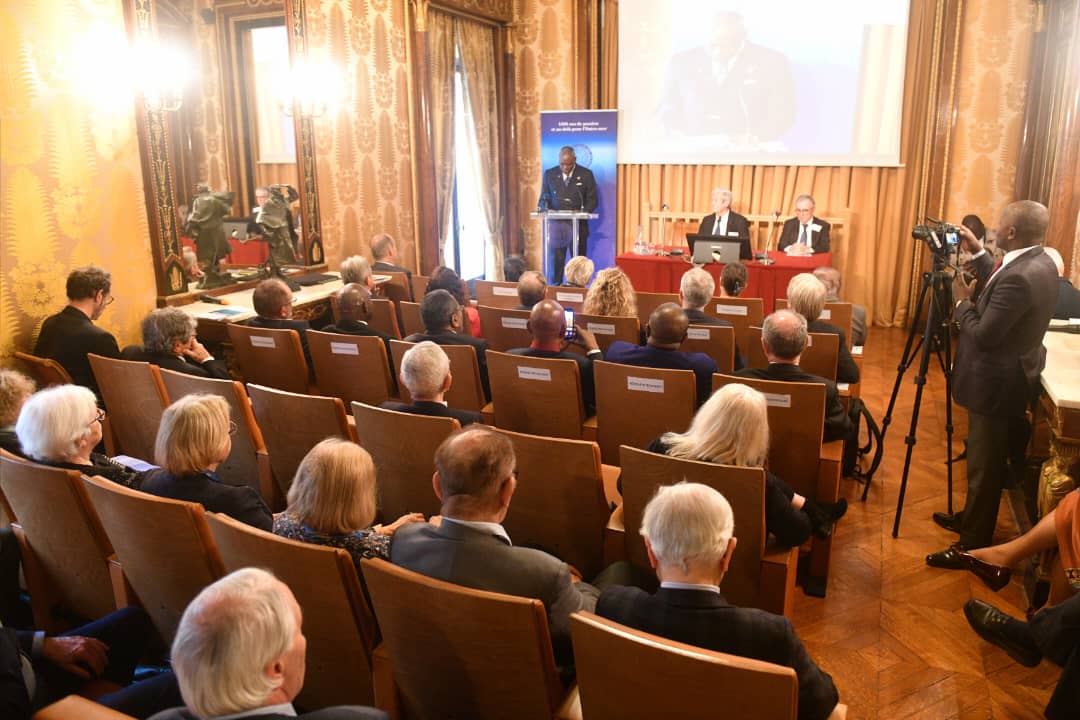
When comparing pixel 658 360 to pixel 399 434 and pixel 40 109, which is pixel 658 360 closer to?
pixel 399 434

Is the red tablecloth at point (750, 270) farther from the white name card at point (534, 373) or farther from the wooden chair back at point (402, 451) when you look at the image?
the wooden chair back at point (402, 451)

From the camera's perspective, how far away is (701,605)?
166cm

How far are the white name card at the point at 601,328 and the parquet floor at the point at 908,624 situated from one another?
151 cm

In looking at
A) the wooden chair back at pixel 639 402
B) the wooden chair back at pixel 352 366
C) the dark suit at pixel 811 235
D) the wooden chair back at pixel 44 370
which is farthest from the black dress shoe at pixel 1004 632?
the dark suit at pixel 811 235

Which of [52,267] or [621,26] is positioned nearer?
[52,267]

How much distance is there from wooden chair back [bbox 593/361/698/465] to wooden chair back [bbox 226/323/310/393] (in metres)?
1.62

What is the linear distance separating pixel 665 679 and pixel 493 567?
52cm

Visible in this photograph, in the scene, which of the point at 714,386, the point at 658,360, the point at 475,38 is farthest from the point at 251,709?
the point at 475,38

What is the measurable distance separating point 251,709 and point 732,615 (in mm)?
943

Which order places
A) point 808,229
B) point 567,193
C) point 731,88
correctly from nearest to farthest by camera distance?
point 808,229, point 731,88, point 567,193

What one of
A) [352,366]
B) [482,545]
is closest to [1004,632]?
[482,545]

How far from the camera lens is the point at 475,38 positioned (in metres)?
8.85

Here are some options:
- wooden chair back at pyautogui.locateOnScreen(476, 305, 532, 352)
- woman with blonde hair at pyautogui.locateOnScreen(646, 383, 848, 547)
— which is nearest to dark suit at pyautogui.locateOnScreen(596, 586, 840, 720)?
woman with blonde hair at pyautogui.locateOnScreen(646, 383, 848, 547)

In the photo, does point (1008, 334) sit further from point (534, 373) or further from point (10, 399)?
point (10, 399)
